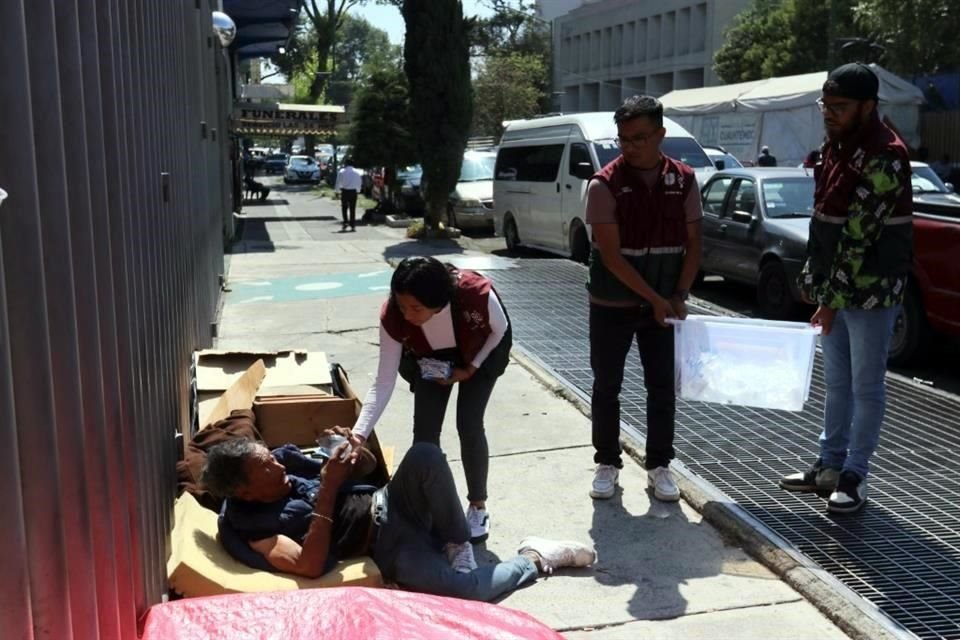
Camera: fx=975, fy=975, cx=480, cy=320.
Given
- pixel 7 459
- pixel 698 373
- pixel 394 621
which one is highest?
pixel 7 459

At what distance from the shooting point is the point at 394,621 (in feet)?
9.68

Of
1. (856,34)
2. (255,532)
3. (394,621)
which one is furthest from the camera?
(856,34)

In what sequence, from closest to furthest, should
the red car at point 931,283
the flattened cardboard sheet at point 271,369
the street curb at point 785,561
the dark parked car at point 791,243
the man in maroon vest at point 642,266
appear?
the street curb at point 785,561 → the man in maroon vest at point 642,266 → the flattened cardboard sheet at point 271,369 → the red car at point 931,283 → the dark parked car at point 791,243

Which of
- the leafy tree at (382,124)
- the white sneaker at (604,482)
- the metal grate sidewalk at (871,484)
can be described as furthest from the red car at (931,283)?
the leafy tree at (382,124)

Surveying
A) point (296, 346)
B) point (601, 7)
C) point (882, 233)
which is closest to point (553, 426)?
point (882, 233)

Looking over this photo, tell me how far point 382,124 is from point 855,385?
22770 mm

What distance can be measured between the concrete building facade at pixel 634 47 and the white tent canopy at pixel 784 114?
26352 millimetres

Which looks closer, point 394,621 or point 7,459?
point 7,459

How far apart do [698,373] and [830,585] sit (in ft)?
3.85

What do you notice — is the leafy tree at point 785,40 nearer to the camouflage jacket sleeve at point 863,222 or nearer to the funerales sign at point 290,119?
the funerales sign at point 290,119

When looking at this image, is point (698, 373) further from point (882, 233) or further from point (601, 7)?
point (601, 7)

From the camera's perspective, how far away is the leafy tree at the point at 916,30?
24.9m

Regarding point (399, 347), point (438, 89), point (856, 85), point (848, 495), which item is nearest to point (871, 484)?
point (848, 495)

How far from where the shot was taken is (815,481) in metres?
4.99
